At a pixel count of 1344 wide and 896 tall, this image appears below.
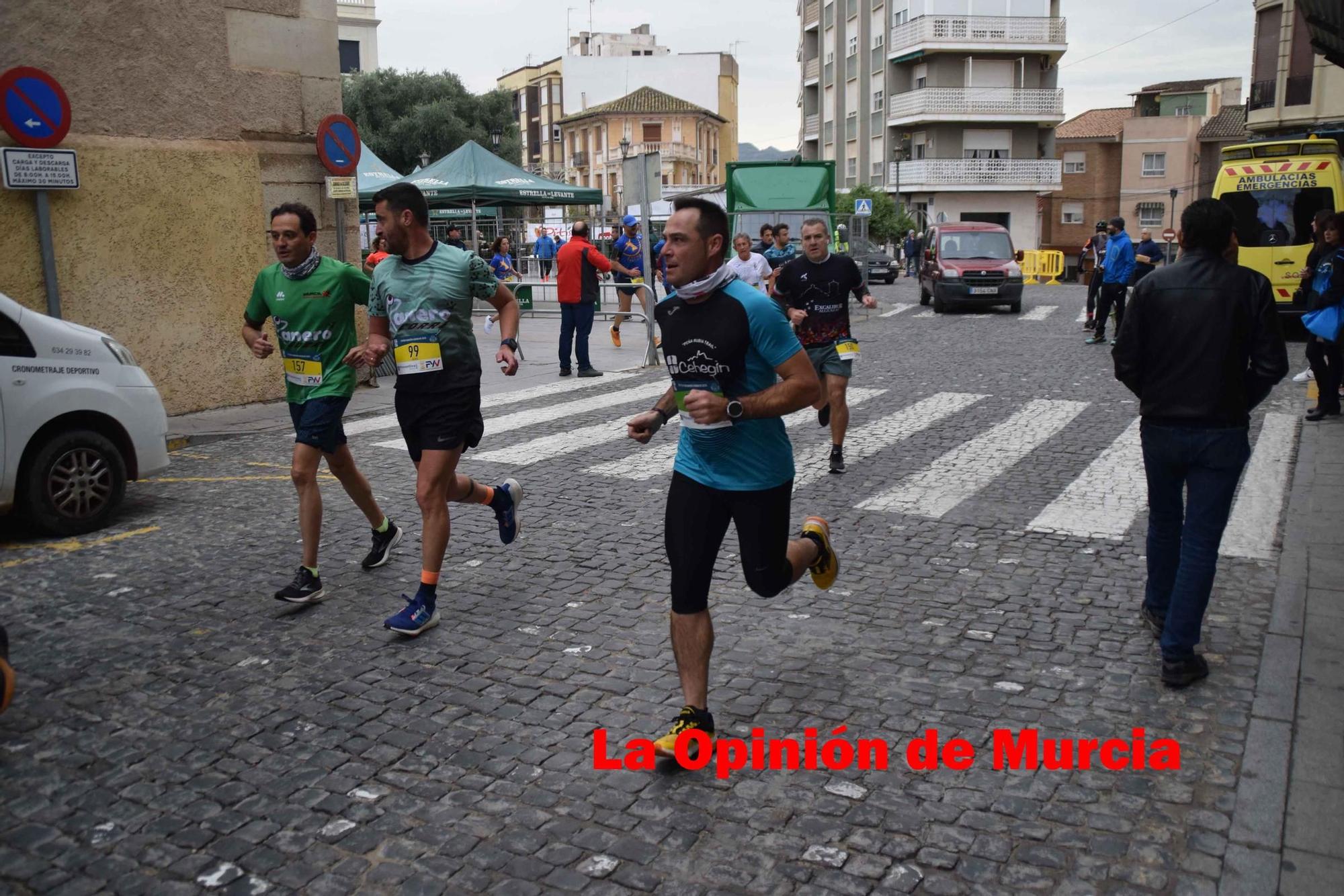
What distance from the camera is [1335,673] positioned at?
4617 mm

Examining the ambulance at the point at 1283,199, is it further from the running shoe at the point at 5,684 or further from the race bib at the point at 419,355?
the running shoe at the point at 5,684

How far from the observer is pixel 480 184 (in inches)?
888

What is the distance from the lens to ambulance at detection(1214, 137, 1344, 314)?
18.5 m

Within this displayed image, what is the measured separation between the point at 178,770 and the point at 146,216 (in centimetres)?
898

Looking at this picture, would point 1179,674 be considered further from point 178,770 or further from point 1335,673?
point 178,770

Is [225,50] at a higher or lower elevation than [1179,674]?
higher

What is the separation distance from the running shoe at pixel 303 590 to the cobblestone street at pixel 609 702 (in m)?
0.09

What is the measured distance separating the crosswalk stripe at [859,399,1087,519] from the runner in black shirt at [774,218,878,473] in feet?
2.41

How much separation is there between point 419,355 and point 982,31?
56.8 metres

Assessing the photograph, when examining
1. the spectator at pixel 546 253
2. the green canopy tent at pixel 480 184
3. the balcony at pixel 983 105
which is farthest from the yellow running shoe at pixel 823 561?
the balcony at pixel 983 105

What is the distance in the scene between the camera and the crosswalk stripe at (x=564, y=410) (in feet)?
35.5

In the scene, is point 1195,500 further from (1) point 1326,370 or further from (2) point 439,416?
(1) point 1326,370

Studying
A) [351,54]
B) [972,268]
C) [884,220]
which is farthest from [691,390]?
[351,54]

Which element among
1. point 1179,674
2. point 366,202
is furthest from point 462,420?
point 366,202
